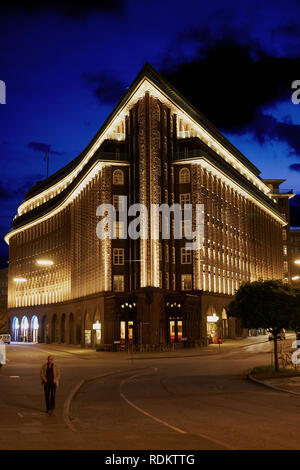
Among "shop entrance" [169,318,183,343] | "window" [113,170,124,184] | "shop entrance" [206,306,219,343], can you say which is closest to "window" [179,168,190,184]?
"window" [113,170,124,184]

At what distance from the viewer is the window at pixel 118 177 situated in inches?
2958

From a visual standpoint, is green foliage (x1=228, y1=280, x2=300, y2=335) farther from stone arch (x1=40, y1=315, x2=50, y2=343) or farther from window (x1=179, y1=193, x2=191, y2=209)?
stone arch (x1=40, y1=315, x2=50, y2=343)

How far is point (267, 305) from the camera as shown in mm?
33406

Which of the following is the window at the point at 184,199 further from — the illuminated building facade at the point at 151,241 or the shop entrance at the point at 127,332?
the shop entrance at the point at 127,332

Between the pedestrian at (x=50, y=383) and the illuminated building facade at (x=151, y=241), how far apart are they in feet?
136

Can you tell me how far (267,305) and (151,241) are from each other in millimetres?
36978

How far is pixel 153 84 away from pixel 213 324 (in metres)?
33.0

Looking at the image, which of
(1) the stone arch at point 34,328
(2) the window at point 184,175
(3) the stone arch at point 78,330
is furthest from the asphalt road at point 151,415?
(1) the stone arch at point 34,328

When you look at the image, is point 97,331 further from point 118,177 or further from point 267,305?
point 267,305

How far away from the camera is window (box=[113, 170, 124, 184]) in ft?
246

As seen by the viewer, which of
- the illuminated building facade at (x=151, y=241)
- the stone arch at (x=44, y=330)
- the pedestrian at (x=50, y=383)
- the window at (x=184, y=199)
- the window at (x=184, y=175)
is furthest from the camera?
the stone arch at (x=44, y=330)

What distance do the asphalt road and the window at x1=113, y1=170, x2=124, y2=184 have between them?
46.4 m

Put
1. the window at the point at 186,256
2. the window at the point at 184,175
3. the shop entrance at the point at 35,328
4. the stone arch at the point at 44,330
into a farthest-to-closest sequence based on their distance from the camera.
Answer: the shop entrance at the point at 35,328, the stone arch at the point at 44,330, the window at the point at 184,175, the window at the point at 186,256
